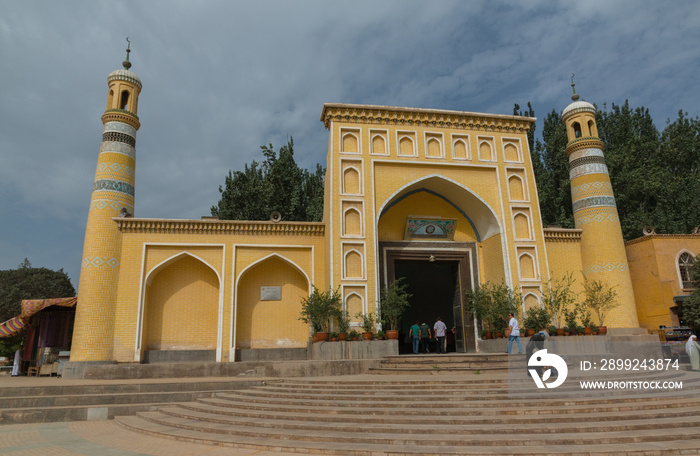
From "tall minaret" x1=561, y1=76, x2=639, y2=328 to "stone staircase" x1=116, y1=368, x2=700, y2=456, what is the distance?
6.45 metres

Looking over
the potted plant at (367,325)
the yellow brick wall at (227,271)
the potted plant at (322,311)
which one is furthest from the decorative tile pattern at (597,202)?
the potted plant at (322,311)

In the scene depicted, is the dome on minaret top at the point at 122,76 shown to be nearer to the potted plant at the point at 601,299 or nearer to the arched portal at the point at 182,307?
the arched portal at the point at 182,307

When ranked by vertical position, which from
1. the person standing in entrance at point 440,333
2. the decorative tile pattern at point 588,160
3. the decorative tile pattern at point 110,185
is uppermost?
the decorative tile pattern at point 588,160

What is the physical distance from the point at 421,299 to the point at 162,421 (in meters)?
15.2

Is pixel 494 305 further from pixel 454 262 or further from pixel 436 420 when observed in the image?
pixel 436 420

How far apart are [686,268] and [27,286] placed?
3803cm

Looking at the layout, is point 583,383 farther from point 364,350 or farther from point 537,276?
point 537,276

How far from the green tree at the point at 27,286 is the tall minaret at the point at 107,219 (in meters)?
22.4

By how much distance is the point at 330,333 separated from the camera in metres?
11.5

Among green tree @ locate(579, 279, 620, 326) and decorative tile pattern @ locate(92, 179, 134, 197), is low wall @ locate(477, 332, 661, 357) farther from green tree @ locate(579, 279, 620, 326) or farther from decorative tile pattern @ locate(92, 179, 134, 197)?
decorative tile pattern @ locate(92, 179, 134, 197)

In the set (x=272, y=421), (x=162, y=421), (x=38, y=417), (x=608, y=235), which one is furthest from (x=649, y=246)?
(x=38, y=417)

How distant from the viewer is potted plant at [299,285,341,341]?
11.6 metres

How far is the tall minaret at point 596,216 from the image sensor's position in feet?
45.7

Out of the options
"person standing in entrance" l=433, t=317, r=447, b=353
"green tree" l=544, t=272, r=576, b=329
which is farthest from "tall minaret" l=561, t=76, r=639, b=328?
"person standing in entrance" l=433, t=317, r=447, b=353
